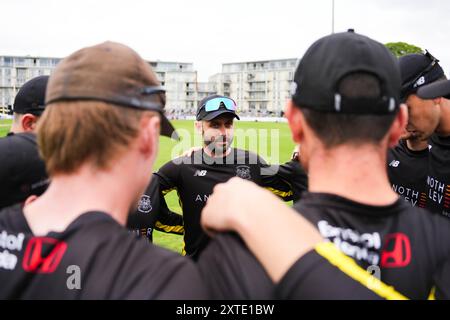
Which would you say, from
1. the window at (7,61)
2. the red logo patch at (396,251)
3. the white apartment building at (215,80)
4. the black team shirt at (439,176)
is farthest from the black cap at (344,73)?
the window at (7,61)

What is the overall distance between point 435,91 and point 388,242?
2.25 meters

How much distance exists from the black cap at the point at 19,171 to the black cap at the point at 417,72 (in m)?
3.06

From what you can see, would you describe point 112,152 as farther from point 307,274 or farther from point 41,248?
point 307,274

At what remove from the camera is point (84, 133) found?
148 centimetres

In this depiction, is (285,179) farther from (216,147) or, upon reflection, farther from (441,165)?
(441,165)

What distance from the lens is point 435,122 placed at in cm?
373

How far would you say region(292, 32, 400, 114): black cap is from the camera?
1.49 metres

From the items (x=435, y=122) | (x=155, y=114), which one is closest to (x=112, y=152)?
(x=155, y=114)

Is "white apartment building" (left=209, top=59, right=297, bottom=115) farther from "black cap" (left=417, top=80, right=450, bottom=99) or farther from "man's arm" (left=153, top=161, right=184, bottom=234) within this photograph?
"black cap" (left=417, top=80, right=450, bottom=99)

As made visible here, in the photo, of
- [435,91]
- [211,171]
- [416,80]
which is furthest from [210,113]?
[435,91]

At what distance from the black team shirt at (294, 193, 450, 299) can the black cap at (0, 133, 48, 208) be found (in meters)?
2.14

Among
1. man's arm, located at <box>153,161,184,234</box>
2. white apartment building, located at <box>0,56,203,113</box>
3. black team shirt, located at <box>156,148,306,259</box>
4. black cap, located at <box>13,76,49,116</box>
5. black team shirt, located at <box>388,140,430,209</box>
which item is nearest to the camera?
black cap, located at <box>13,76,49,116</box>

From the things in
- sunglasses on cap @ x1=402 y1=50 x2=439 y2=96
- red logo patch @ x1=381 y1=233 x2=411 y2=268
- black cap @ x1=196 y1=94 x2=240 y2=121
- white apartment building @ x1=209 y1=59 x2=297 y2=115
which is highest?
white apartment building @ x1=209 y1=59 x2=297 y2=115

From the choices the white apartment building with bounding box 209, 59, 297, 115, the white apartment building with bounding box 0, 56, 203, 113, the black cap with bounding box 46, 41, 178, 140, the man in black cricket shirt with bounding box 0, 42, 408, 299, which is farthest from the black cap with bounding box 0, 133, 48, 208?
the white apartment building with bounding box 209, 59, 297, 115
